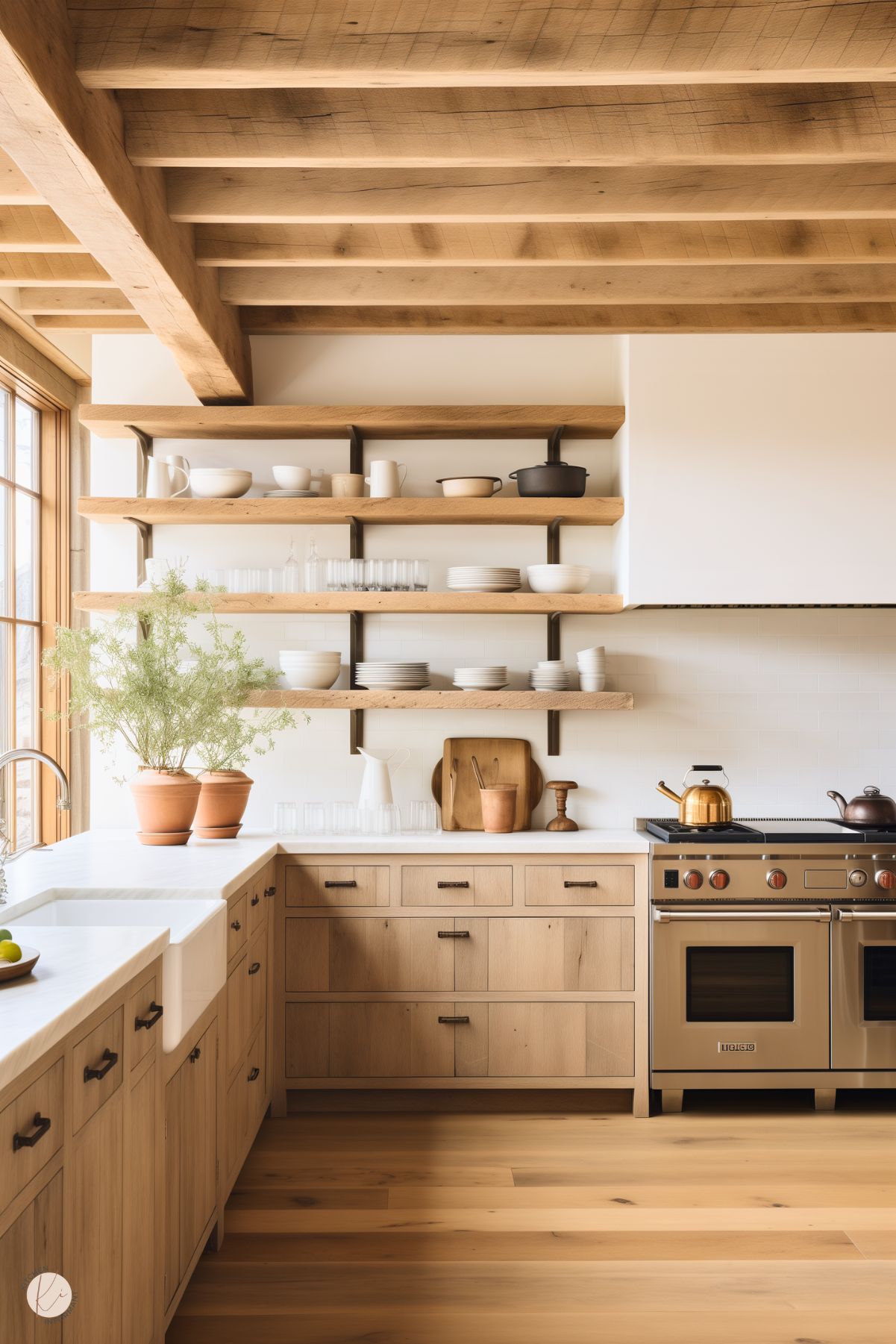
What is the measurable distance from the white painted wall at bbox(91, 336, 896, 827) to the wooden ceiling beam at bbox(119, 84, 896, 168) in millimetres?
1824

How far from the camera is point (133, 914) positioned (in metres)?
2.74

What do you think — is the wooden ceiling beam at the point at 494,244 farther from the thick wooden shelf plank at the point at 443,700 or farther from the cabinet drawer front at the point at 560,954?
the cabinet drawer front at the point at 560,954

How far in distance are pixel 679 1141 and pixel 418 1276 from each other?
124 cm

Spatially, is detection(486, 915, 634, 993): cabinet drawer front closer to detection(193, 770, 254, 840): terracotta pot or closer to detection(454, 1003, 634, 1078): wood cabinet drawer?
detection(454, 1003, 634, 1078): wood cabinet drawer

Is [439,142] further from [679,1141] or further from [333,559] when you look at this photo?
[679,1141]

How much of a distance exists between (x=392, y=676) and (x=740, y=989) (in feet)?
5.64

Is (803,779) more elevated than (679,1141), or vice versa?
(803,779)

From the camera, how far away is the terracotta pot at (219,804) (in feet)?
12.6

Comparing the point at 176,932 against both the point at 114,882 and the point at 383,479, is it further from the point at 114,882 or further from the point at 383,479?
the point at 383,479

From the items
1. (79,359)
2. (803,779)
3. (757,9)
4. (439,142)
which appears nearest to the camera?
(757,9)

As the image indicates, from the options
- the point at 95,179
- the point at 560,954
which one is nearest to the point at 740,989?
the point at 560,954

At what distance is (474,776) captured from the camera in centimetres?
433

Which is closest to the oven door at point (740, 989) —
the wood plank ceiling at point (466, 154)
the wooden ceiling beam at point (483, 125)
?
the wood plank ceiling at point (466, 154)

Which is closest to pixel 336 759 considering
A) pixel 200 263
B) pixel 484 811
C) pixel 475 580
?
pixel 484 811
